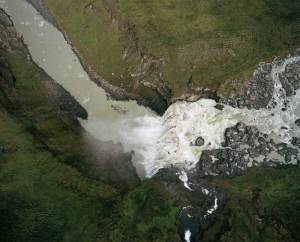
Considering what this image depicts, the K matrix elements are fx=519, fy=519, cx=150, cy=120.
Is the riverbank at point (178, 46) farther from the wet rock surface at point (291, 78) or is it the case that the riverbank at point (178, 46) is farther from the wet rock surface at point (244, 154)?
the wet rock surface at point (244, 154)

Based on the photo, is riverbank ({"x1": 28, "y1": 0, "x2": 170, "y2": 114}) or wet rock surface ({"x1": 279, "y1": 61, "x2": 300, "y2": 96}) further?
riverbank ({"x1": 28, "y1": 0, "x2": 170, "y2": 114})

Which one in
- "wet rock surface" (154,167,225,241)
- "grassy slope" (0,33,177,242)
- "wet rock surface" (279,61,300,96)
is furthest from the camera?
"wet rock surface" (279,61,300,96)

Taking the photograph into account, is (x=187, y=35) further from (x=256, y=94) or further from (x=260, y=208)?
(x=260, y=208)

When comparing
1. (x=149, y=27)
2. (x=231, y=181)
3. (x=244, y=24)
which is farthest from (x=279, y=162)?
(x=149, y=27)

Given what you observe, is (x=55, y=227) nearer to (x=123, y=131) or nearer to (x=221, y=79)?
(x=123, y=131)

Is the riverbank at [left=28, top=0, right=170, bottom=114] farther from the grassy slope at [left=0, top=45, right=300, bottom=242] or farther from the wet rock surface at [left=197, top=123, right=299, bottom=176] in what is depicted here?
the grassy slope at [left=0, top=45, right=300, bottom=242]

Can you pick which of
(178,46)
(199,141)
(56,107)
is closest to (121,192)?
(199,141)

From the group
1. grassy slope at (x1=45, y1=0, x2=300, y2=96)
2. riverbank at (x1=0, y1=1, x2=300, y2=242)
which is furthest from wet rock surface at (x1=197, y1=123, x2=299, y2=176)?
grassy slope at (x1=45, y1=0, x2=300, y2=96)
